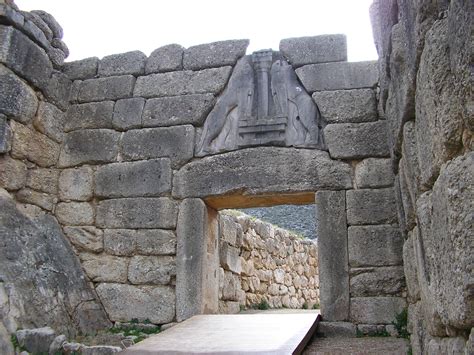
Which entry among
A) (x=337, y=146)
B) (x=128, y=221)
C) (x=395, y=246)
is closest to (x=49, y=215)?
(x=128, y=221)

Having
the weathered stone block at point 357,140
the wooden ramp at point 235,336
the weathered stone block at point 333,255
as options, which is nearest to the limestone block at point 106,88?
the weathered stone block at point 357,140

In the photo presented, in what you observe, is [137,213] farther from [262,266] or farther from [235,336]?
[262,266]

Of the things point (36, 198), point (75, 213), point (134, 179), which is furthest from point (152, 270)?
point (36, 198)

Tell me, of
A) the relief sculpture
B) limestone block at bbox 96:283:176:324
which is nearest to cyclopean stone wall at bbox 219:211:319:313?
limestone block at bbox 96:283:176:324

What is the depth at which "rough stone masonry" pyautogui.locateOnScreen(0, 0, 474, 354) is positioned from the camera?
4.56 metres

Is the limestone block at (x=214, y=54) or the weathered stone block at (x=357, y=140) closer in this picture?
the weathered stone block at (x=357, y=140)

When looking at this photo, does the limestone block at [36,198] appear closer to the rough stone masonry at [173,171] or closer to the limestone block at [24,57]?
the rough stone masonry at [173,171]

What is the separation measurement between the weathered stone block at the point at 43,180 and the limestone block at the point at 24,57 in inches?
37.1

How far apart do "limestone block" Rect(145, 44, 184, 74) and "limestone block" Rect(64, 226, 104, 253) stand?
1.93 metres

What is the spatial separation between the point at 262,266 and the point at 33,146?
13.3 feet

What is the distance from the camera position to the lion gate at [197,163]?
4.66m

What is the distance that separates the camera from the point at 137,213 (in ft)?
17.2

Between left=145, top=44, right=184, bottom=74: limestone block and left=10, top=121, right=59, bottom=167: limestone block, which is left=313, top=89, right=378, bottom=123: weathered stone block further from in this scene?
left=10, top=121, right=59, bottom=167: limestone block

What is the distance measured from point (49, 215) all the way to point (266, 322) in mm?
2697
